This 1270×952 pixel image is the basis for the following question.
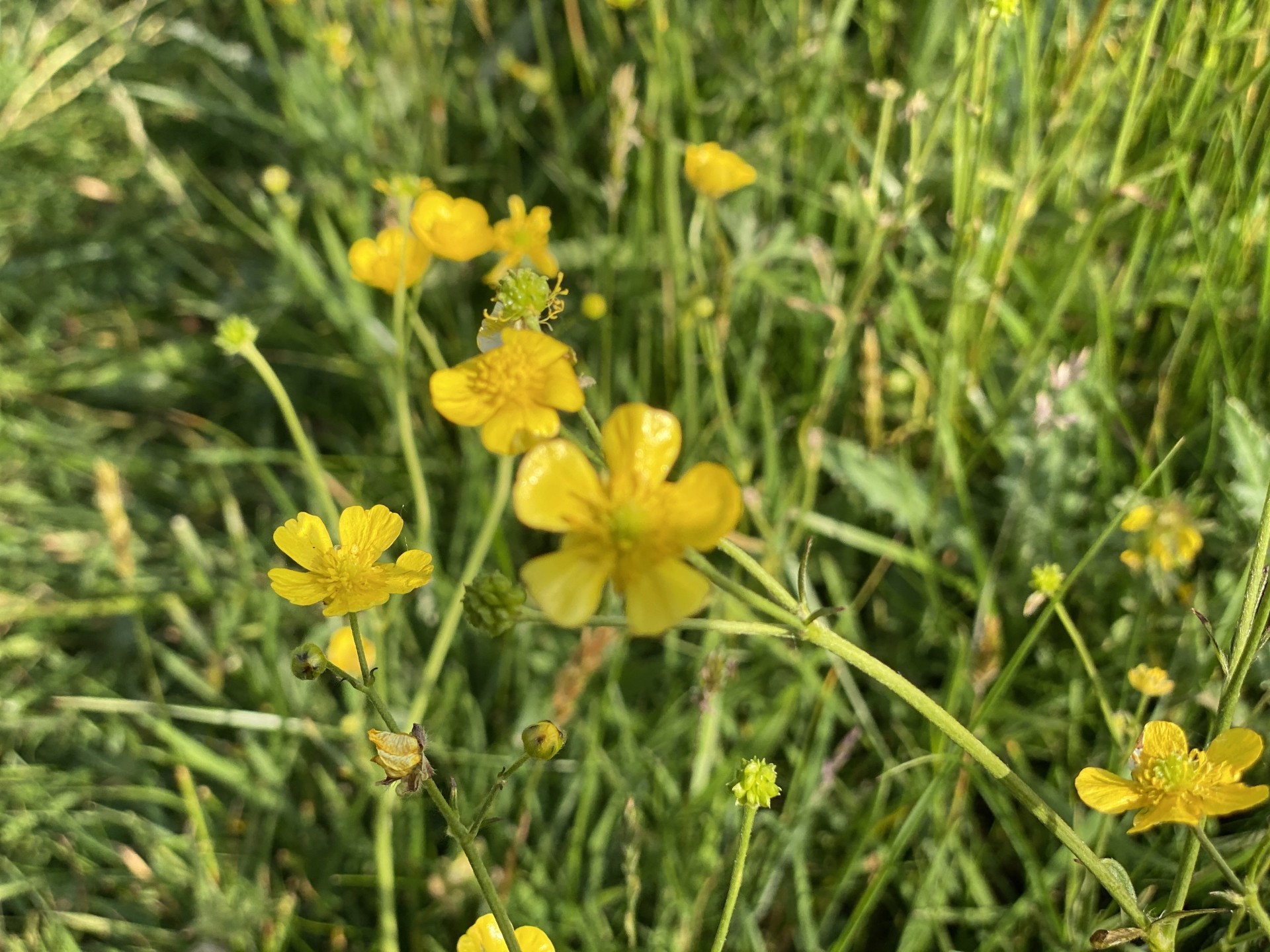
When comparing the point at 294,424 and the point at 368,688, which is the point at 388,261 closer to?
the point at 294,424

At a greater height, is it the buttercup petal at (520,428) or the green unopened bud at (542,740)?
the buttercup petal at (520,428)

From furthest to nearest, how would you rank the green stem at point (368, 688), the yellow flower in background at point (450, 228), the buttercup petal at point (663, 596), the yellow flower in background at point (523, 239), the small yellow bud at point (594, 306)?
the small yellow bud at point (594, 306) < the yellow flower in background at point (523, 239) < the yellow flower in background at point (450, 228) < the green stem at point (368, 688) < the buttercup petal at point (663, 596)

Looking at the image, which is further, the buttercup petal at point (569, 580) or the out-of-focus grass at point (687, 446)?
the out-of-focus grass at point (687, 446)

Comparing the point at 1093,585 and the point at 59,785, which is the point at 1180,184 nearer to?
the point at 1093,585

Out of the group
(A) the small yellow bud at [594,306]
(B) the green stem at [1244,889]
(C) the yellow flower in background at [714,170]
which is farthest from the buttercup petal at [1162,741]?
(A) the small yellow bud at [594,306]

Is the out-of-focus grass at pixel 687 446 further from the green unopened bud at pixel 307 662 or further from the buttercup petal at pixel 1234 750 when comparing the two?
the green unopened bud at pixel 307 662

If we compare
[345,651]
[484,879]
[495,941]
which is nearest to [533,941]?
[495,941]

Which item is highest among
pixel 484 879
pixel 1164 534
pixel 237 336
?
pixel 237 336
